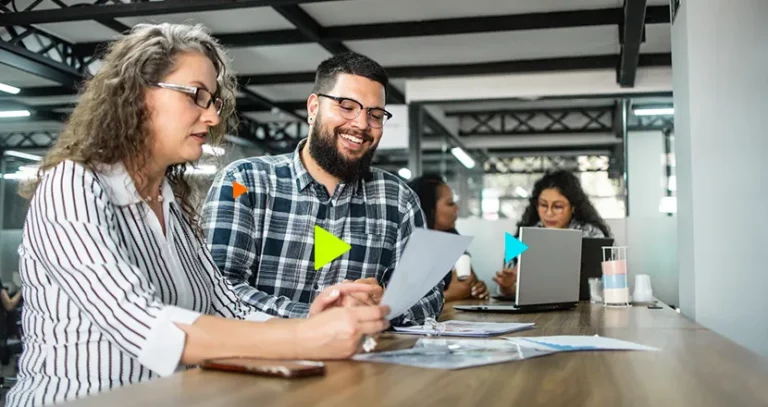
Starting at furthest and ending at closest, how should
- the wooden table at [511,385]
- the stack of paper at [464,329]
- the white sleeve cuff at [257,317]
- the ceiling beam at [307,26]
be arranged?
the ceiling beam at [307,26] → the stack of paper at [464,329] → the white sleeve cuff at [257,317] → the wooden table at [511,385]

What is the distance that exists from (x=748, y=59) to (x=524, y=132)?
10.1m

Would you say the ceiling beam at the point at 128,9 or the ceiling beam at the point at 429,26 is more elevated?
the ceiling beam at the point at 429,26

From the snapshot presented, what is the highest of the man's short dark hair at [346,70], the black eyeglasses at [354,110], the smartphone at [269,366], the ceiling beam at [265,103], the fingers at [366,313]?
the ceiling beam at [265,103]

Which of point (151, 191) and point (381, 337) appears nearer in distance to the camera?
point (151, 191)

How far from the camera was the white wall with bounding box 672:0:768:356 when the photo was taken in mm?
2662

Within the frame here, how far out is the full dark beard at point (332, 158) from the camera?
2.30m

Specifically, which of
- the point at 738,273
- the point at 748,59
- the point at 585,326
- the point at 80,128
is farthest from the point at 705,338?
the point at 80,128

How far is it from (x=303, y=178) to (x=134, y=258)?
0.97 metres

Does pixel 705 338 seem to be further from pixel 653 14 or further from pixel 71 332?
pixel 653 14

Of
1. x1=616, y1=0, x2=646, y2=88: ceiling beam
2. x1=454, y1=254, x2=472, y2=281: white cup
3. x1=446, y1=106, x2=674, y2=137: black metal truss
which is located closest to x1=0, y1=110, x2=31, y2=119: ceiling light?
x1=454, y1=254, x2=472, y2=281: white cup

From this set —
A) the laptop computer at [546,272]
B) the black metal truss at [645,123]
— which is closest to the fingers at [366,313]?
the laptop computer at [546,272]

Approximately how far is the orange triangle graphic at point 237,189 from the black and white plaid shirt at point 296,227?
0.01 meters

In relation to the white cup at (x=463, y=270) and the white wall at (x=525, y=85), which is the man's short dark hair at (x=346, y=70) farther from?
the white wall at (x=525, y=85)

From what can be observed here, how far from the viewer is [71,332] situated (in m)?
1.29
